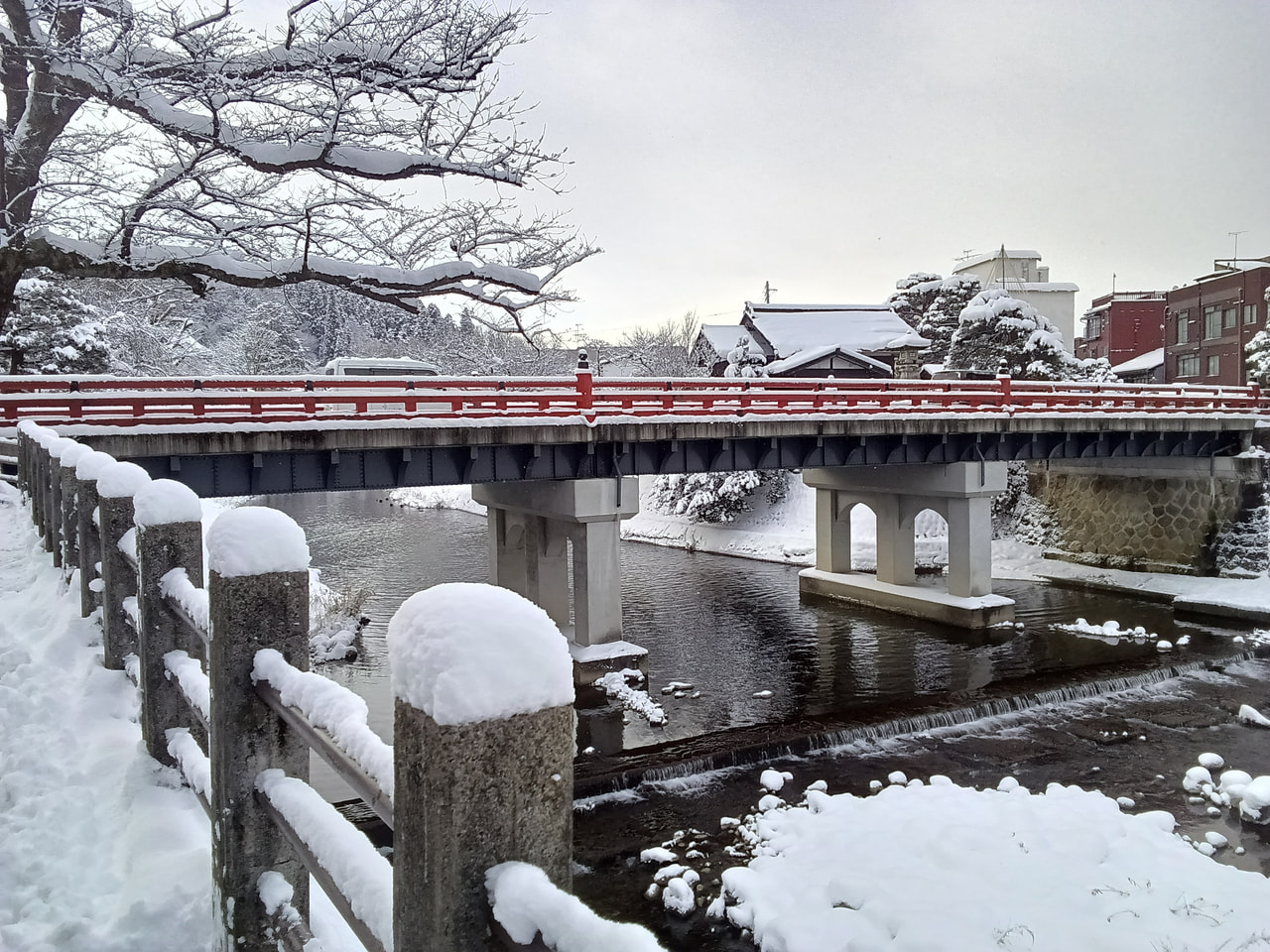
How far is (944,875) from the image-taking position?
9.45 m

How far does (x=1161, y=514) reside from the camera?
30.7 meters

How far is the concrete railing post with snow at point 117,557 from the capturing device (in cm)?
516

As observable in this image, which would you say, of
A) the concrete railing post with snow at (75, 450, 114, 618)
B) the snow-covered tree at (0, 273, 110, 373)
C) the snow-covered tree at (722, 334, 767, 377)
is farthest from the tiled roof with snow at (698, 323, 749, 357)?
the concrete railing post with snow at (75, 450, 114, 618)

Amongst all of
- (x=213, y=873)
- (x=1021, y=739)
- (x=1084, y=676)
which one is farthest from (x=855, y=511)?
(x=213, y=873)

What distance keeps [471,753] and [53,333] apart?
113 ft

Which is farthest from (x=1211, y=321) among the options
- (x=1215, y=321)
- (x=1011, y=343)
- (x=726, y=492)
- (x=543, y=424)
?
(x=543, y=424)

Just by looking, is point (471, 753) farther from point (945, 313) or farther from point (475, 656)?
point (945, 313)

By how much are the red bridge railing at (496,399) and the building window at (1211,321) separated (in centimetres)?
2936

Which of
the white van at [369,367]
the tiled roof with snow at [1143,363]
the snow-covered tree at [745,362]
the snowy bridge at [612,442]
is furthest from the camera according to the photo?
the tiled roof with snow at [1143,363]

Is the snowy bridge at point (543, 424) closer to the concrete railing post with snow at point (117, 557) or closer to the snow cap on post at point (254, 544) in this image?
the concrete railing post with snow at point (117, 557)

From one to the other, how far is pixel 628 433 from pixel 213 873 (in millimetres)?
16173

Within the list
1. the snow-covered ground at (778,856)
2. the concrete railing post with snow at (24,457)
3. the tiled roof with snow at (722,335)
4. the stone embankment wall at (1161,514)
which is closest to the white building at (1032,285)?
the tiled roof with snow at (722,335)

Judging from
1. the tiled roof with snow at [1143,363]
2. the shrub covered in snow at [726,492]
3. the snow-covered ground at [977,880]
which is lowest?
the snow-covered ground at [977,880]

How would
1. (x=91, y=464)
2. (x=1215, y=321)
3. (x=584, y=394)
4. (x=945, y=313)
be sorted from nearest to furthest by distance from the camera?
(x=91, y=464), (x=584, y=394), (x=945, y=313), (x=1215, y=321)
